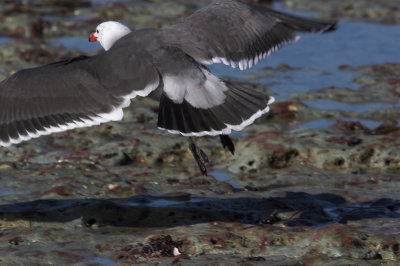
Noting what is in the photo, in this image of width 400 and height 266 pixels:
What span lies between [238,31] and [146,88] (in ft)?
4.09

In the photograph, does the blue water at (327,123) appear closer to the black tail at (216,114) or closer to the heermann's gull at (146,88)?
the heermann's gull at (146,88)

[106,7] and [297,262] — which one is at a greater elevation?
[106,7]

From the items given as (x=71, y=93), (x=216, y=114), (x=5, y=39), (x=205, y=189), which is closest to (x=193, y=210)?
(x=205, y=189)

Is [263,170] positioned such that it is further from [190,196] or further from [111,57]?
[111,57]

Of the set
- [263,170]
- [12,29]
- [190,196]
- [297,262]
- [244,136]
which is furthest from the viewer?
[12,29]

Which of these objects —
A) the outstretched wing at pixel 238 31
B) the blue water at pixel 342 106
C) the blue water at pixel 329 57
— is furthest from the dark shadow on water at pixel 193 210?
the blue water at pixel 329 57

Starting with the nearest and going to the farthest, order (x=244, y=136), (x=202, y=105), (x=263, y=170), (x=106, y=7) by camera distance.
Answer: (x=202, y=105), (x=263, y=170), (x=244, y=136), (x=106, y=7)

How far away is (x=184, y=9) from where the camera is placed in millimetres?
14492

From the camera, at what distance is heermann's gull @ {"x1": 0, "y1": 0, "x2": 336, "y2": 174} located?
6.33 metres

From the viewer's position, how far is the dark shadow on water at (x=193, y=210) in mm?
6641

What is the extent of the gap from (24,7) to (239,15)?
8020 mm

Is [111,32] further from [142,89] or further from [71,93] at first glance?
[142,89]

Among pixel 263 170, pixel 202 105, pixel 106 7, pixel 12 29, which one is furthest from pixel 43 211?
pixel 106 7

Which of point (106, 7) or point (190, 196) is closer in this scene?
point (190, 196)
